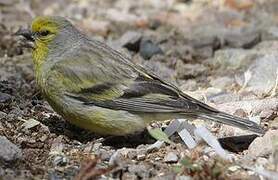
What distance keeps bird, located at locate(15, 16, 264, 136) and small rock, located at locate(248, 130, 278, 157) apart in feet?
0.69

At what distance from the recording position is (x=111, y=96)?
21.5 ft

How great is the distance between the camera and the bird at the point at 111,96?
20.9 feet

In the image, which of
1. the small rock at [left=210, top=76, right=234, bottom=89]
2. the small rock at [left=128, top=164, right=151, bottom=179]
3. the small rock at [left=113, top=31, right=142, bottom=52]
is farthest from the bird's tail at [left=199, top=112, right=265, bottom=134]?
the small rock at [left=113, top=31, right=142, bottom=52]

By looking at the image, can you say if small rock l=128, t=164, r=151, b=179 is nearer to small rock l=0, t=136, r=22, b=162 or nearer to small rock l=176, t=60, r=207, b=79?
small rock l=0, t=136, r=22, b=162

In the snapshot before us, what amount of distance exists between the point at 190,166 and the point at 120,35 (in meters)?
5.09

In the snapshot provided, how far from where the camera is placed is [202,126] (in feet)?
21.4

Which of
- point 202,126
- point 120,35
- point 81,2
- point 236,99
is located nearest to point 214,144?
point 202,126

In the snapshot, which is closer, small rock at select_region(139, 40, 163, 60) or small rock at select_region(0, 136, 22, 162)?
small rock at select_region(0, 136, 22, 162)

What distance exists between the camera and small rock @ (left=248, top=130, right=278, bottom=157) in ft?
19.2

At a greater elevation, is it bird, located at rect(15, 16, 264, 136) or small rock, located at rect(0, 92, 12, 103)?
bird, located at rect(15, 16, 264, 136)

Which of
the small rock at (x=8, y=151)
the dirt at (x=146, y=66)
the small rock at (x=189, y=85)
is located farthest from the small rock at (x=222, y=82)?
the small rock at (x=8, y=151)

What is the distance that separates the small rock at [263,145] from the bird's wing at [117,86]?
53cm

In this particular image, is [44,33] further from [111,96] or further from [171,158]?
[171,158]

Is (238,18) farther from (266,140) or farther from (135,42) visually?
(266,140)
